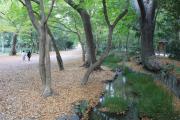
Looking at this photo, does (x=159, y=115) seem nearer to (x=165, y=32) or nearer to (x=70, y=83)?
(x=70, y=83)

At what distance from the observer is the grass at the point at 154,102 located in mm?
10398

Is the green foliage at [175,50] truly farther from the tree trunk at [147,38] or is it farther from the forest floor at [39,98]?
the forest floor at [39,98]

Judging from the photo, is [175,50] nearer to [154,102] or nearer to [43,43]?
[154,102]

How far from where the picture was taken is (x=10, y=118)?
919 centimetres

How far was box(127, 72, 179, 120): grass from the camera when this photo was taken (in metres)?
10.4

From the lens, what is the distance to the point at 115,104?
11734mm

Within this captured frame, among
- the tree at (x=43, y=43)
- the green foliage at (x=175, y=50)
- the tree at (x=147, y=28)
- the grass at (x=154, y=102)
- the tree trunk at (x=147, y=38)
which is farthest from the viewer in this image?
the green foliage at (x=175, y=50)

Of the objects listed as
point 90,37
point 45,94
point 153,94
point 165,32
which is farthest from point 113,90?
point 165,32

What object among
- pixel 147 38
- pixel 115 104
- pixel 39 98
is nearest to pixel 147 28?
pixel 147 38

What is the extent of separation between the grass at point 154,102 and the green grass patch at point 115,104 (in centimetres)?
60

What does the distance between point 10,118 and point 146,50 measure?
1488 cm

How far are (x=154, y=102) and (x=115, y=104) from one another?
1504mm

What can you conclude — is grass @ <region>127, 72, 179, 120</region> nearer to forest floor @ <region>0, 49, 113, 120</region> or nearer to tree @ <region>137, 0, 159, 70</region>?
forest floor @ <region>0, 49, 113, 120</region>

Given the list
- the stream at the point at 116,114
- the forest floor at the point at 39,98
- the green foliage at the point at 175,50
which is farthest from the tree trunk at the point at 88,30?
the green foliage at the point at 175,50
